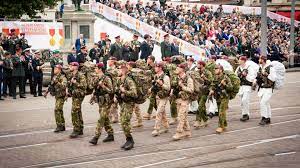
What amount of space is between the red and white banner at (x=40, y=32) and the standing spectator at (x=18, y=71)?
25.8ft

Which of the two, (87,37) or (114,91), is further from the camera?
(87,37)

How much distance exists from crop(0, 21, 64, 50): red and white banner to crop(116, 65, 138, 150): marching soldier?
1841cm

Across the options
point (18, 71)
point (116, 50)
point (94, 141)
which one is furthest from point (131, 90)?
point (116, 50)

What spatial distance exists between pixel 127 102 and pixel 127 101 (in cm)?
3

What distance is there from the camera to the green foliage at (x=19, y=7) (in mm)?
41812

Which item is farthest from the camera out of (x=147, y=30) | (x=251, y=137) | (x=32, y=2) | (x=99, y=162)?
(x=32, y=2)

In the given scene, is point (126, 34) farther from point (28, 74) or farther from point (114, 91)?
point (114, 91)

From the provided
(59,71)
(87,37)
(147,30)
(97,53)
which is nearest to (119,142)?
(59,71)

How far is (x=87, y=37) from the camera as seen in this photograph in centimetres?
3084

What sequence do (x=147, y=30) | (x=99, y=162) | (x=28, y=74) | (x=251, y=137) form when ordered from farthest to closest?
(x=147, y=30) < (x=28, y=74) < (x=251, y=137) < (x=99, y=162)

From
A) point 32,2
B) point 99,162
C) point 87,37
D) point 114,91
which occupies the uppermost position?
point 32,2

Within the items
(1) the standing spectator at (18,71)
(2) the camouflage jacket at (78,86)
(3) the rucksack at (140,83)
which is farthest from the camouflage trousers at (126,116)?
(1) the standing spectator at (18,71)

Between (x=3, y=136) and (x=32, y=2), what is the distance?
93.1 ft

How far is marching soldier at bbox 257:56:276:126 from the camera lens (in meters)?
17.6
